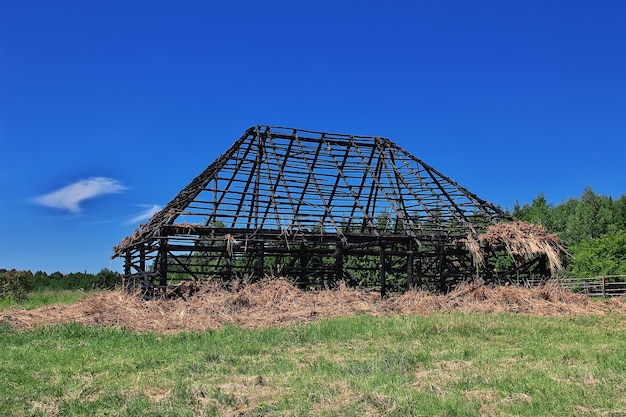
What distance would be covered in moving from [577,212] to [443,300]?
145 ft

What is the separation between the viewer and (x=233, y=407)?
689 cm

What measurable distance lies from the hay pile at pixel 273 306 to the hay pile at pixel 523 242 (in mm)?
1172

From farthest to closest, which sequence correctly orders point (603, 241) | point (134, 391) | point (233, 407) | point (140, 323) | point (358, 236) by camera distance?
point (603, 241)
point (358, 236)
point (140, 323)
point (134, 391)
point (233, 407)

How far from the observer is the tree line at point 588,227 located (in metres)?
40.1

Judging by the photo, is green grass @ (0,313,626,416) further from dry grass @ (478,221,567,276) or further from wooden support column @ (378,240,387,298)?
dry grass @ (478,221,567,276)

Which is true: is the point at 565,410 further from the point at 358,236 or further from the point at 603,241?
the point at 603,241

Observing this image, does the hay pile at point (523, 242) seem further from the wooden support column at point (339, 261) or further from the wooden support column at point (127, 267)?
the wooden support column at point (127, 267)

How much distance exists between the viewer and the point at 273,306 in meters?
16.2

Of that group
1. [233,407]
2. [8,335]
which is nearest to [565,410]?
[233,407]

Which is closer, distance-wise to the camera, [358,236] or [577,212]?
[358,236]

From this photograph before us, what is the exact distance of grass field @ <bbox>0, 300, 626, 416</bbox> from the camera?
679 cm

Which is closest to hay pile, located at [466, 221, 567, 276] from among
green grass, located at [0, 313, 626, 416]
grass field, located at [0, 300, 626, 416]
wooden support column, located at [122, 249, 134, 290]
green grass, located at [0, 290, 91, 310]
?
grass field, located at [0, 300, 626, 416]

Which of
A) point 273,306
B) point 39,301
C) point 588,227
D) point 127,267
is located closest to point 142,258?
point 127,267

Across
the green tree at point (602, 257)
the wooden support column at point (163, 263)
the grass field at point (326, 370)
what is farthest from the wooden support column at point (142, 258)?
the green tree at point (602, 257)
